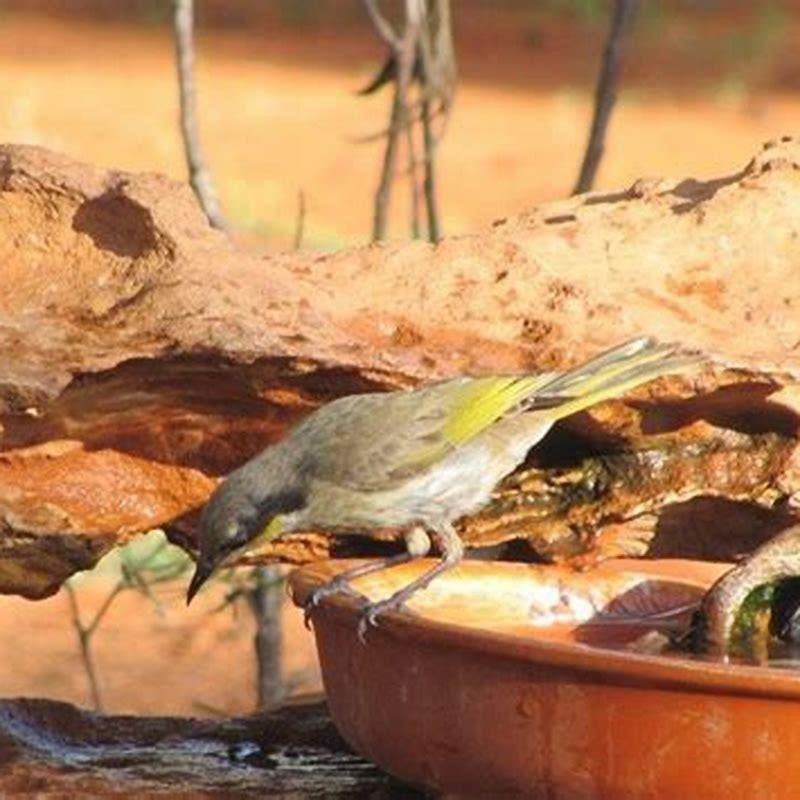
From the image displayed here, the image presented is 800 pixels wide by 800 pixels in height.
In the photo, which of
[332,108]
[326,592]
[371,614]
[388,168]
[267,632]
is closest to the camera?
[371,614]

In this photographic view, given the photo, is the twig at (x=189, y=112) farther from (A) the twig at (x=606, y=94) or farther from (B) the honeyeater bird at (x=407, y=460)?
(B) the honeyeater bird at (x=407, y=460)

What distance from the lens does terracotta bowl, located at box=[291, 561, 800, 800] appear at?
355 cm

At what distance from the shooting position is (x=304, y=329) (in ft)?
13.3

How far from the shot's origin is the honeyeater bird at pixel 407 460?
4066 mm

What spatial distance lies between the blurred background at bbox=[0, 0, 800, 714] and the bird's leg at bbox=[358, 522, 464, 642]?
4088 mm

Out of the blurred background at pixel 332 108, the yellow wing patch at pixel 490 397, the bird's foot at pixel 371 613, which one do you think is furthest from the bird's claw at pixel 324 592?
the blurred background at pixel 332 108

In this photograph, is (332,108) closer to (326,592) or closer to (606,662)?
(326,592)

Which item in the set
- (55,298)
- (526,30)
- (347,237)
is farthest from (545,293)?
(526,30)

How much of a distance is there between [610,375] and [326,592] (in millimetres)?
527

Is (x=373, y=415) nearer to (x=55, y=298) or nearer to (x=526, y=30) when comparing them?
(x=55, y=298)

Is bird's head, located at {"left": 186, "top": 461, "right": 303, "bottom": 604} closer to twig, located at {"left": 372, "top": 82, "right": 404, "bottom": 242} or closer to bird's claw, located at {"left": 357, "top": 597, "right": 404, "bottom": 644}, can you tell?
bird's claw, located at {"left": 357, "top": 597, "right": 404, "bottom": 644}

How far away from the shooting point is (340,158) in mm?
15242

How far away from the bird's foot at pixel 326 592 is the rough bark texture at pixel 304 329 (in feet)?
1.06

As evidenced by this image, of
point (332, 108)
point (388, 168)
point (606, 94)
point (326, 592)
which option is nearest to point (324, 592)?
point (326, 592)
